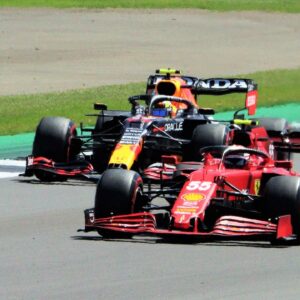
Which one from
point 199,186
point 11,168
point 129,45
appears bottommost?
point 11,168

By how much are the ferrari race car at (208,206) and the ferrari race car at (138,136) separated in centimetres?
292

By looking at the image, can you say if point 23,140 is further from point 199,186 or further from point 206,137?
point 199,186

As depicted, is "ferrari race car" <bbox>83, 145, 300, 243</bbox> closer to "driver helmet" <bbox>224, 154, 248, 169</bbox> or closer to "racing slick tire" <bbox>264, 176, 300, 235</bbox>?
"racing slick tire" <bbox>264, 176, 300, 235</bbox>

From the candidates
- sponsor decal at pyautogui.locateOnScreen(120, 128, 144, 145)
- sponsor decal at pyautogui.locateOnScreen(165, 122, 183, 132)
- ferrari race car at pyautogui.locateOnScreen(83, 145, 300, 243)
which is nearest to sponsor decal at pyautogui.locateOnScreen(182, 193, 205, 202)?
ferrari race car at pyautogui.locateOnScreen(83, 145, 300, 243)

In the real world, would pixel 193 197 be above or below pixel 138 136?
below

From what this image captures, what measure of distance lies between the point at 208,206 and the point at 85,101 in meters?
16.3

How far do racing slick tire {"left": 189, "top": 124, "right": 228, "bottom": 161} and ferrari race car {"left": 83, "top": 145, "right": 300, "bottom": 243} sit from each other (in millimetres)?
2976

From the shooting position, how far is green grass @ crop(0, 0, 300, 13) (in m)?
51.2

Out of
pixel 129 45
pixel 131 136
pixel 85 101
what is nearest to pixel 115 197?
pixel 131 136

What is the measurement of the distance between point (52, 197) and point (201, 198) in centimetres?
399

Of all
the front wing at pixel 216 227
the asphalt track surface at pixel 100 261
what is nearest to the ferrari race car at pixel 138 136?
the asphalt track surface at pixel 100 261

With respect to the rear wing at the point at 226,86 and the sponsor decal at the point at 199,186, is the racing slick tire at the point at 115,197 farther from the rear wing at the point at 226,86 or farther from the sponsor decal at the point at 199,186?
the rear wing at the point at 226,86

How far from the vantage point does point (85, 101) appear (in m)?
29.5

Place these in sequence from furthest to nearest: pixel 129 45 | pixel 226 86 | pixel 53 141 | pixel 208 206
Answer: pixel 129 45, pixel 226 86, pixel 53 141, pixel 208 206
